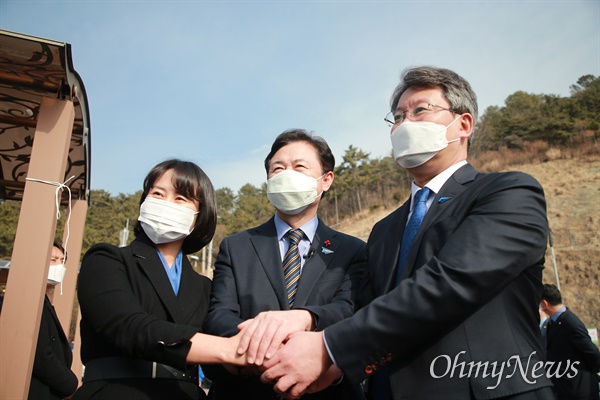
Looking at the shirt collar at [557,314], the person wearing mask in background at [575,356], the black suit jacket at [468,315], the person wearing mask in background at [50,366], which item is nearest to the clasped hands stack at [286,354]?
the black suit jacket at [468,315]

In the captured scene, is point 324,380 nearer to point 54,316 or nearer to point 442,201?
point 442,201

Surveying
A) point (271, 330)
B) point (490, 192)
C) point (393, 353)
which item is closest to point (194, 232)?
point (271, 330)

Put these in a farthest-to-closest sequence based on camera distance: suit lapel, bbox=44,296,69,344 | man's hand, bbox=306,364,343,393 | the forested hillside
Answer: the forested hillside, suit lapel, bbox=44,296,69,344, man's hand, bbox=306,364,343,393

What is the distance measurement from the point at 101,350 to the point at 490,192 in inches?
81.8

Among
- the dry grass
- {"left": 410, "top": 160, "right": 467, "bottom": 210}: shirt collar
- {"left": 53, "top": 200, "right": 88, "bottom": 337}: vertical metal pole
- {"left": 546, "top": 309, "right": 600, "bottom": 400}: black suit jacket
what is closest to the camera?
{"left": 410, "top": 160, "right": 467, "bottom": 210}: shirt collar

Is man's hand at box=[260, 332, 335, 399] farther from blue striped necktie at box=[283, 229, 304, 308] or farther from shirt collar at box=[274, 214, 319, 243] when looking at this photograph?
shirt collar at box=[274, 214, 319, 243]

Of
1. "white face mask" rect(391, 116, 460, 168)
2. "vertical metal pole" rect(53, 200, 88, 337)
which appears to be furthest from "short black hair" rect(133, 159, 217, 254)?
"vertical metal pole" rect(53, 200, 88, 337)

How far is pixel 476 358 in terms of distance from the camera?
1.62 m

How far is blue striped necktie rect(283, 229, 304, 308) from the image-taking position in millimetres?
2527

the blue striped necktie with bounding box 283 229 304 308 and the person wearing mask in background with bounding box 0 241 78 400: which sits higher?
the blue striped necktie with bounding box 283 229 304 308

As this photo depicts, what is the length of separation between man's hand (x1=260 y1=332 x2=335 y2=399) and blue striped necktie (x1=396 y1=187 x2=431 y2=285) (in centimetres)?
52

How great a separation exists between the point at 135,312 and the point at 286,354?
80cm

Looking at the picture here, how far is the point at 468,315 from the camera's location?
167cm

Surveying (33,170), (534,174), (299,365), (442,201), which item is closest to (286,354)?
(299,365)
